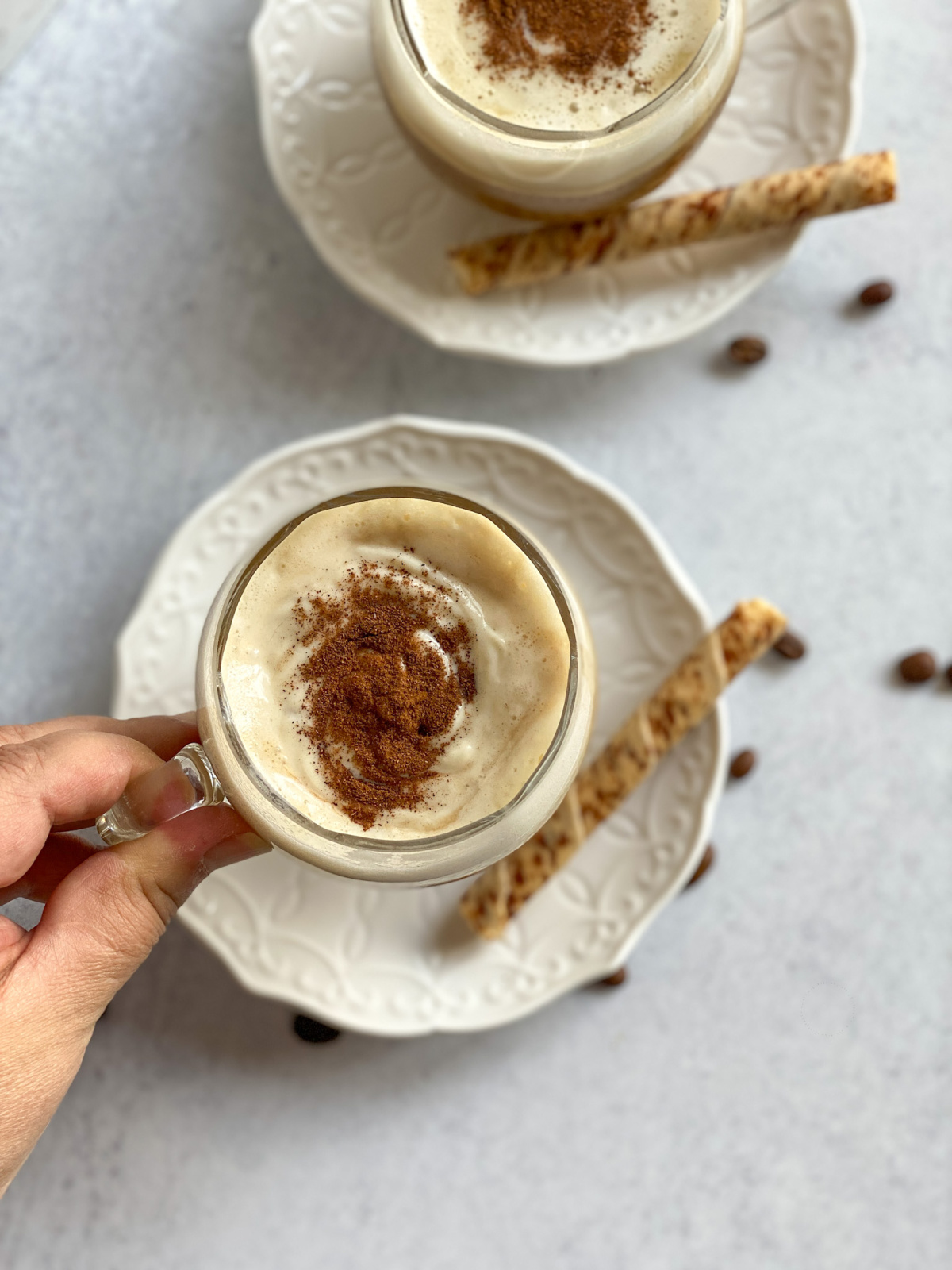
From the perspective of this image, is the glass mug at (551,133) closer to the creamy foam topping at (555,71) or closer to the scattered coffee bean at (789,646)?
the creamy foam topping at (555,71)

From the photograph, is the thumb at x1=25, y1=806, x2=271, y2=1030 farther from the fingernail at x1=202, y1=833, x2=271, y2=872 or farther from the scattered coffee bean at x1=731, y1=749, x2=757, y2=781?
the scattered coffee bean at x1=731, y1=749, x2=757, y2=781

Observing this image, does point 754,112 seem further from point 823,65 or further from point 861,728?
point 861,728

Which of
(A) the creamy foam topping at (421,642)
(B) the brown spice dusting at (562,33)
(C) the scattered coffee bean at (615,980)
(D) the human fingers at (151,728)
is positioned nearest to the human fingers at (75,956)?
(A) the creamy foam topping at (421,642)

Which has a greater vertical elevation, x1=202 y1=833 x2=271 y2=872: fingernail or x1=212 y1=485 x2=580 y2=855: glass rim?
x1=212 y1=485 x2=580 y2=855: glass rim

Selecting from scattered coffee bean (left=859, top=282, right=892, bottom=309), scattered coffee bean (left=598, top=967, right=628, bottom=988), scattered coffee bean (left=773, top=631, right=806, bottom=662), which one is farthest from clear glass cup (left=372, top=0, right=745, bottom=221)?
scattered coffee bean (left=598, top=967, right=628, bottom=988)

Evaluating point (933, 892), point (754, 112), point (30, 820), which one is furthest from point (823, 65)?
point (30, 820)

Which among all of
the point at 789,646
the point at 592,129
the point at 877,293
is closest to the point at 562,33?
the point at 592,129
